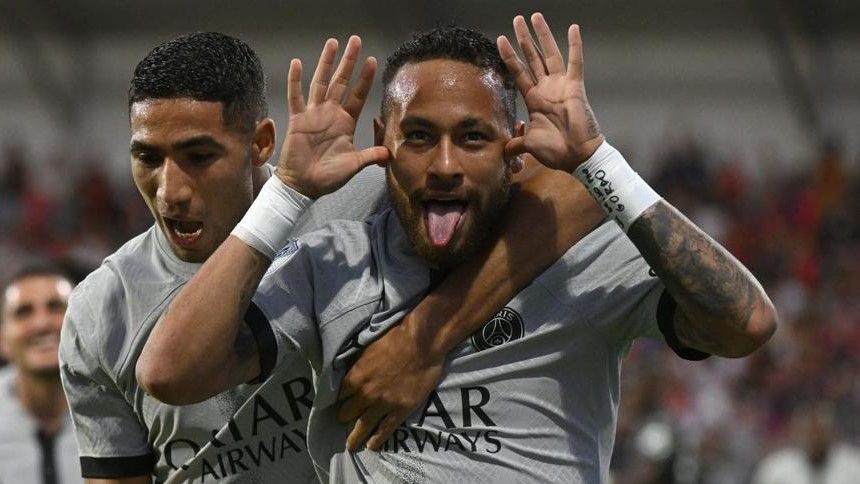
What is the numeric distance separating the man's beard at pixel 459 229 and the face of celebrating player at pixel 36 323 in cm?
249

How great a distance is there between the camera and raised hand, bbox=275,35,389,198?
2641mm

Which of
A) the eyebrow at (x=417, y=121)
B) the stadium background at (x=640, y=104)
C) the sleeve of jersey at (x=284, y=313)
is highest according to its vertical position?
the eyebrow at (x=417, y=121)

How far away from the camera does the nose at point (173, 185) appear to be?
9.39 feet

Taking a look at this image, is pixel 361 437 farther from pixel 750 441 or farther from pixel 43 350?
pixel 750 441

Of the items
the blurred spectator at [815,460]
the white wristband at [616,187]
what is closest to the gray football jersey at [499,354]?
the white wristband at [616,187]

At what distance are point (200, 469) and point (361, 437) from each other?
59cm

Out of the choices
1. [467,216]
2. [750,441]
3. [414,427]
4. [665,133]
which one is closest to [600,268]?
[467,216]

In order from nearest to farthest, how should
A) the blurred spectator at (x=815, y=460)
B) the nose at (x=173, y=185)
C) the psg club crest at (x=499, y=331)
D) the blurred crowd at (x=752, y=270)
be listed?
the psg club crest at (x=499, y=331)
the nose at (x=173, y=185)
the blurred spectator at (x=815, y=460)
the blurred crowd at (x=752, y=270)

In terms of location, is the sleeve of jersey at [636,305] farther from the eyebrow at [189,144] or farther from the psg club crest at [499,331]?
the eyebrow at [189,144]

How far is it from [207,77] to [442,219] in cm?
65

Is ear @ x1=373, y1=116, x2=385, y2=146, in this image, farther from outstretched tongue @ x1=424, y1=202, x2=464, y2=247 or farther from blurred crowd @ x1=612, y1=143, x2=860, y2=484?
blurred crowd @ x1=612, y1=143, x2=860, y2=484

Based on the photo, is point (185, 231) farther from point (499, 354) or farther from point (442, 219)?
point (499, 354)

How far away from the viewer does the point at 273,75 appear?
A: 13953 millimetres

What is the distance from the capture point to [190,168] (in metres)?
2.90
